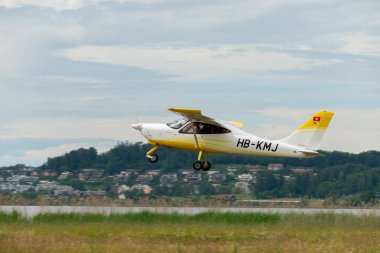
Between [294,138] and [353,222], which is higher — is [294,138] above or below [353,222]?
above

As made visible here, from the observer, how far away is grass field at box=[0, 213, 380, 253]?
2328 centimetres

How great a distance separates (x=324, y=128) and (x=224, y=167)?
46191mm

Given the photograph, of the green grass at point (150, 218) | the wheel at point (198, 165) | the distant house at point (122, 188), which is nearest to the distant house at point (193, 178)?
the distant house at point (122, 188)

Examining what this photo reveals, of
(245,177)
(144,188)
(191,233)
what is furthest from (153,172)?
(191,233)

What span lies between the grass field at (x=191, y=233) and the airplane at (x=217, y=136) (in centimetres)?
658

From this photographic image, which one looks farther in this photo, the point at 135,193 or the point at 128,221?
the point at 135,193

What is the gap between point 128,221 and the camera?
→ 32.0 m

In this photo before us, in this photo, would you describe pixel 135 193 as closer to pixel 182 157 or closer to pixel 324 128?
pixel 182 157

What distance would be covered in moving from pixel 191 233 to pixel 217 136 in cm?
1443

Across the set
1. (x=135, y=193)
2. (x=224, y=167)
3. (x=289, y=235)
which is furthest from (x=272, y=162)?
(x=289, y=235)

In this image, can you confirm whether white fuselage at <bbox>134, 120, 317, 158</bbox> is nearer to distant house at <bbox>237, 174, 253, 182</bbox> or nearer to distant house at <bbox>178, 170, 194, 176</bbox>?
distant house at <bbox>237, 174, 253, 182</bbox>

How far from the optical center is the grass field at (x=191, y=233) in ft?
76.4

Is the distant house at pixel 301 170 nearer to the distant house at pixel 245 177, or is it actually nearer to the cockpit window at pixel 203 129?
the distant house at pixel 245 177

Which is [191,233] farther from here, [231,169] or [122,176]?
[231,169]
